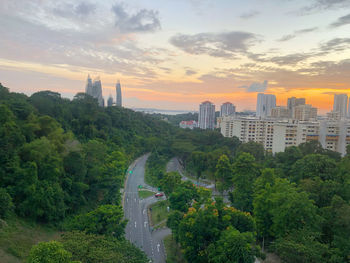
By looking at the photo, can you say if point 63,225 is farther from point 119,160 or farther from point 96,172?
point 119,160

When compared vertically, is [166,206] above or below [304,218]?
below

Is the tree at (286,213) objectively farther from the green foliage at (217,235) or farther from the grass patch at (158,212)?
the grass patch at (158,212)

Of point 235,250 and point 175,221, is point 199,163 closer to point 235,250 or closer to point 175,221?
point 175,221

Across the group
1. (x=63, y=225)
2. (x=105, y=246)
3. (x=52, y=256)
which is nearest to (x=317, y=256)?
(x=105, y=246)

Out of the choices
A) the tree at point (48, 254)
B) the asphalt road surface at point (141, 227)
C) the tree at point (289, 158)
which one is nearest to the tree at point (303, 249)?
the asphalt road surface at point (141, 227)

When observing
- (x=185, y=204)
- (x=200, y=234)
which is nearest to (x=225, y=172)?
(x=185, y=204)
